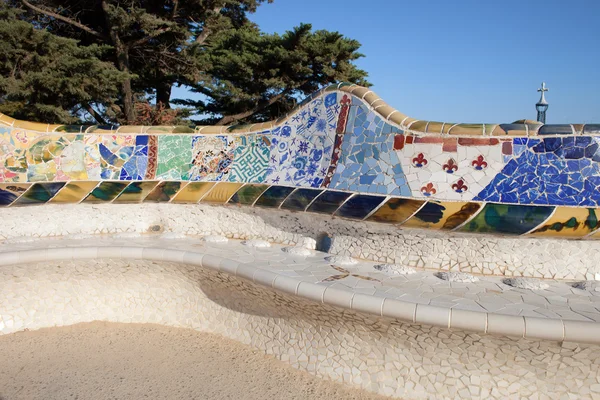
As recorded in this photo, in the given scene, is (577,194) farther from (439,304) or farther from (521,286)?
(439,304)

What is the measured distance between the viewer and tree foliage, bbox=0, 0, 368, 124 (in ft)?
31.3

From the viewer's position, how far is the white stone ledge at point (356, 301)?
2.47 m

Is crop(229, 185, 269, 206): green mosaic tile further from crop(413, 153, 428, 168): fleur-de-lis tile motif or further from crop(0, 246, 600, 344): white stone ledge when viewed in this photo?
crop(413, 153, 428, 168): fleur-de-lis tile motif

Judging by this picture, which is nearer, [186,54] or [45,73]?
[45,73]

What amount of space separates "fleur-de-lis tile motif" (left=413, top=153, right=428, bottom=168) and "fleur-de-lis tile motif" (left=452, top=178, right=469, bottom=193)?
296mm

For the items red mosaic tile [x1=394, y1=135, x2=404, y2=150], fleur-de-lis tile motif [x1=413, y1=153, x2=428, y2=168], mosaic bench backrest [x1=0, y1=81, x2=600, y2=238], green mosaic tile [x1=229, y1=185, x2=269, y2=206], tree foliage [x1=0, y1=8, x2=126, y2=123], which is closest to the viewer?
mosaic bench backrest [x1=0, y1=81, x2=600, y2=238]

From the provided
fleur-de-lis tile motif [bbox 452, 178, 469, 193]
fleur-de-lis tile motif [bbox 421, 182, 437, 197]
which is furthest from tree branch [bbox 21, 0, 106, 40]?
fleur-de-lis tile motif [bbox 452, 178, 469, 193]

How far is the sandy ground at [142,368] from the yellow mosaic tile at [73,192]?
1411 millimetres

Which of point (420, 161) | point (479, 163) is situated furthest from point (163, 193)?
point (479, 163)

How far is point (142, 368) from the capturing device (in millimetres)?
3371

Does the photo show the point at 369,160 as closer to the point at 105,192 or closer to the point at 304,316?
the point at 304,316

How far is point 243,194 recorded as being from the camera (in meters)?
4.69

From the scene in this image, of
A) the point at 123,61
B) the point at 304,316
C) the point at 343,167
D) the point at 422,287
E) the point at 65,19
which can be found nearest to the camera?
the point at 422,287

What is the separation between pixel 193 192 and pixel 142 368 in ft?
6.49
